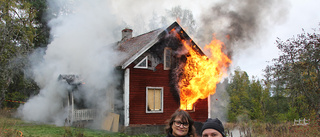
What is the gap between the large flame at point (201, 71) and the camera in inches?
583

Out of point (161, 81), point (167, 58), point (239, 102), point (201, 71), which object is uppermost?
point (167, 58)

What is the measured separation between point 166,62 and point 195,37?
2.43 meters

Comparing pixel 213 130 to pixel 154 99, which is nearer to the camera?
pixel 213 130

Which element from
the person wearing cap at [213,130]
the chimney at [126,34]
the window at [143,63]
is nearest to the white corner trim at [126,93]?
the window at [143,63]

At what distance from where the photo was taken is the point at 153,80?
47.2 ft

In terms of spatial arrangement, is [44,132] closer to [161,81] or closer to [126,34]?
[161,81]

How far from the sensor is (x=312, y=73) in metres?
18.3

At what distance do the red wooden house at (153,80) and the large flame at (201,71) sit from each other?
0.37 metres

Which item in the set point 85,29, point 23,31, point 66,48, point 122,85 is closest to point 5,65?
point 23,31

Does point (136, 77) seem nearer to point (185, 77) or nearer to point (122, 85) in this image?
point (122, 85)

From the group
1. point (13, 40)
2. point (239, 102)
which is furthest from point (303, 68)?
point (13, 40)

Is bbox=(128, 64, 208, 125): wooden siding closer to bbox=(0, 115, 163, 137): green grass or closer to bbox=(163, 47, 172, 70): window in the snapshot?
bbox=(163, 47, 172, 70): window

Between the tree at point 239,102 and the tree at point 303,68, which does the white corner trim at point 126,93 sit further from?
the tree at point 239,102

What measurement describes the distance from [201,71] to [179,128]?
1166 cm
